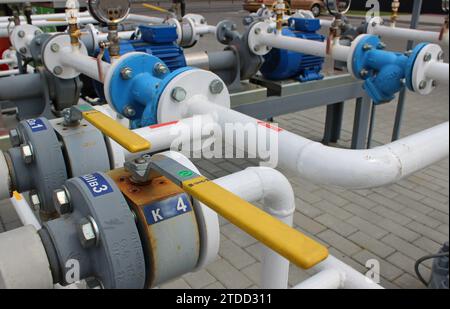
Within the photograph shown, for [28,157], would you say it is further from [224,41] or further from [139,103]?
[224,41]

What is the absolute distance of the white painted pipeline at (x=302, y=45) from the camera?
78.6 inches

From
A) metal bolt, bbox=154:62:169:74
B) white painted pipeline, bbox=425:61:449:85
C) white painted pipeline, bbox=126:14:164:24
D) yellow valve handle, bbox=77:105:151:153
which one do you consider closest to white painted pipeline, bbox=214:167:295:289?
yellow valve handle, bbox=77:105:151:153

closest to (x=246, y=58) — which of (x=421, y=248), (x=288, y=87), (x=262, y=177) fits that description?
(x=288, y=87)

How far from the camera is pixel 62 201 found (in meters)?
0.72

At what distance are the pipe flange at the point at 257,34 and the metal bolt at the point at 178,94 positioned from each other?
1.40m

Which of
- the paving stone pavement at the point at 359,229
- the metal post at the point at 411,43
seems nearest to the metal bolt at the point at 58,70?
the paving stone pavement at the point at 359,229

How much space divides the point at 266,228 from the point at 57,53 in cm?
186

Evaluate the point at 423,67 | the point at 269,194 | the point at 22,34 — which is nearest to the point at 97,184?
the point at 269,194

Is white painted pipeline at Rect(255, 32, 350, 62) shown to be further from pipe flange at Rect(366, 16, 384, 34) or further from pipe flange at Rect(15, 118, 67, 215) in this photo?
pipe flange at Rect(15, 118, 67, 215)

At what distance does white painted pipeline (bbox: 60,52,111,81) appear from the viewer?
5.21 feet

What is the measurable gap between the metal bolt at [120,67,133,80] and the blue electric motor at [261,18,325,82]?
4.89 ft
